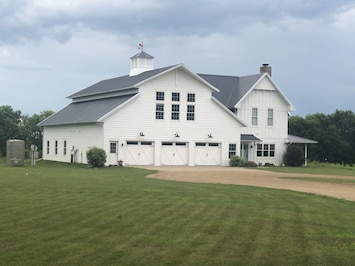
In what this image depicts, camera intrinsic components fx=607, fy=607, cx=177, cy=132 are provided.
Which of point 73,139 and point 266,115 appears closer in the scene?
point 73,139

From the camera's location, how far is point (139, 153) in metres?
46.7

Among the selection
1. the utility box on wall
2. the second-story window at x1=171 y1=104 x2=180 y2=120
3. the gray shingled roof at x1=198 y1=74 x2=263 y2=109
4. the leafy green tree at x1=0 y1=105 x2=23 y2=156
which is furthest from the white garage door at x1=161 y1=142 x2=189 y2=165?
the leafy green tree at x1=0 y1=105 x2=23 y2=156

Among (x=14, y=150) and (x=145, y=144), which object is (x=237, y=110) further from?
(x=14, y=150)

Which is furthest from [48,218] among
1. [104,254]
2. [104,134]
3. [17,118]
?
[17,118]

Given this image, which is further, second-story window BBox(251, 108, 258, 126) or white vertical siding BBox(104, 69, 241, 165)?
second-story window BBox(251, 108, 258, 126)

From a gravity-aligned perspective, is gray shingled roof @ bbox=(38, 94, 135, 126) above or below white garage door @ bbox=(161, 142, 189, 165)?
above

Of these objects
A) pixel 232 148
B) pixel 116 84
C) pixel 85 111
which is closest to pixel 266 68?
pixel 232 148

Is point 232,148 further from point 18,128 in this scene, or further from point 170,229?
point 170,229

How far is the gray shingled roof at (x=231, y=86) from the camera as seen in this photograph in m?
54.6

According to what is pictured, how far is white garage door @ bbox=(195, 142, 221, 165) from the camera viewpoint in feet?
162

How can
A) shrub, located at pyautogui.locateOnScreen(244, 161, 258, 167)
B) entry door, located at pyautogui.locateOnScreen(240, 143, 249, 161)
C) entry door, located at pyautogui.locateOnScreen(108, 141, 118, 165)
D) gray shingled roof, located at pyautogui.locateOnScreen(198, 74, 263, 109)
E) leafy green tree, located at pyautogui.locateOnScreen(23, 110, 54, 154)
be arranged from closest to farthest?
1. entry door, located at pyautogui.locateOnScreen(108, 141, 118, 165)
2. shrub, located at pyautogui.locateOnScreen(244, 161, 258, 167)
3. entry door, located at pyautogui.locateOnScreen(240, 143, 249, 161)
4. gray shingled roof, located at pyautogui.locateOnScreen(198, 74, 263, 109)
5. leafy green tree, located at pyautogui.locateOnScreen(23, 110, 54, 154)

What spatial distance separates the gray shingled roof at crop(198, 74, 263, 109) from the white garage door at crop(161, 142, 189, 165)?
7667 mm

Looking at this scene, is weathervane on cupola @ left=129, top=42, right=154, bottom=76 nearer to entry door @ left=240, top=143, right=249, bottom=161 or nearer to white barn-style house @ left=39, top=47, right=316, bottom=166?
white barn-style house @ left=39, top=47, right=316, bottom=166

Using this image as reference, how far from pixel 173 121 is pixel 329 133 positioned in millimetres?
27340
